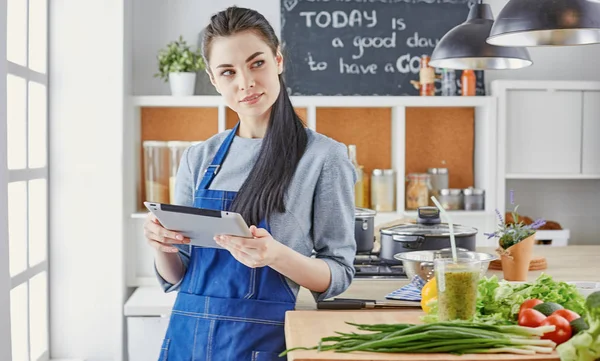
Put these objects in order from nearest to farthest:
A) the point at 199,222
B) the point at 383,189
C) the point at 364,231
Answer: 1. the point at 199,222
2. the point at 364,231
3. the point at 383,189

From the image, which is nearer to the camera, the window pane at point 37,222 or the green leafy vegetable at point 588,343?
the green leafy vegetable at point 588,343

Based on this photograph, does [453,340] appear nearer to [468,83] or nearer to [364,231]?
[364,231]

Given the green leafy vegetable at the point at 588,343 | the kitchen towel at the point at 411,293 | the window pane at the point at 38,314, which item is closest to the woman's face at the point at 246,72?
the kitchen towel at the point at 411,293

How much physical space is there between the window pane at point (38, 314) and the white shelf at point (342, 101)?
110 cm

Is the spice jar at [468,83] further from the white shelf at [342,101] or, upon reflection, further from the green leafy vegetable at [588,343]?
the green leafy vegetable at [588,343]

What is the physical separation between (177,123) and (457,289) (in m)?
3.36

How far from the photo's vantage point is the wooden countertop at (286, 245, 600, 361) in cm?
140

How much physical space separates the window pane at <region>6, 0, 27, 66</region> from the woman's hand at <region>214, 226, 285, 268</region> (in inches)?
84.5

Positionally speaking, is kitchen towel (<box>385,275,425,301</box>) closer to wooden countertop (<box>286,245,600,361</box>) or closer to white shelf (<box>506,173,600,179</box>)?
wooden countertop (<box>286,245,600,361</box>)

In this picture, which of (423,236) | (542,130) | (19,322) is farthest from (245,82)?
(542,130)

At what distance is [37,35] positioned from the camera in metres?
3.97

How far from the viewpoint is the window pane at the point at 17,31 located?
11.5ft

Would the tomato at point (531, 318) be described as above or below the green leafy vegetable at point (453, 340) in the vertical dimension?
above

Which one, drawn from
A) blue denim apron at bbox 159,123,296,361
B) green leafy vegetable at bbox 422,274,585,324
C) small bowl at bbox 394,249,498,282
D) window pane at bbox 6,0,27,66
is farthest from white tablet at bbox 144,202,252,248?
window pane at bbox 6,0,27,66
